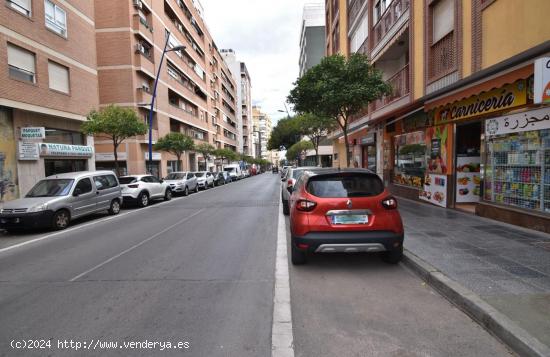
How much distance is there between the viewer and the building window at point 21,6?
1341cm

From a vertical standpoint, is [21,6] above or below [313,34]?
below

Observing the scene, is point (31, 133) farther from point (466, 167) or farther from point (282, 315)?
point (466, 167)

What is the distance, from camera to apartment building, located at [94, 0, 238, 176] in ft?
80.0

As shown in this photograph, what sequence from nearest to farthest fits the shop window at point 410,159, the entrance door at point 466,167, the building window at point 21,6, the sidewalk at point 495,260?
the sidewalk at point 495,260 < the entrance door at point 466,167 < the shop window at point 410,159 < the building window at point 21,6

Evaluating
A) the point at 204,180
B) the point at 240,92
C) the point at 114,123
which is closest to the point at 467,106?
the point at 114,123

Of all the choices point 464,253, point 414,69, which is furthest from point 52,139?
point 464,253

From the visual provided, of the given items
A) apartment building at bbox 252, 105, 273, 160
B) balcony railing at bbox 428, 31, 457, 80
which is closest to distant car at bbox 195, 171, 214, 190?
balcony railing at bbox 428, 31, 457, 80

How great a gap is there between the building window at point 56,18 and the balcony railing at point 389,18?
1611cm

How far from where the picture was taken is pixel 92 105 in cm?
1847

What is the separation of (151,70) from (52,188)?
2003cm

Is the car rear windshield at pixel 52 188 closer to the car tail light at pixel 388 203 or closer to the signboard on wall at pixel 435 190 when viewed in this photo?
the car tail light at pixel 388 203

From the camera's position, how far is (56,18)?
16.0 m

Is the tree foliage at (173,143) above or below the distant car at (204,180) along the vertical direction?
above

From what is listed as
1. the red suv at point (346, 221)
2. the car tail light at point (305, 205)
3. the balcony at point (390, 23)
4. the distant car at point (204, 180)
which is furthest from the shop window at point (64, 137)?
the balcony at point (390, 23)
